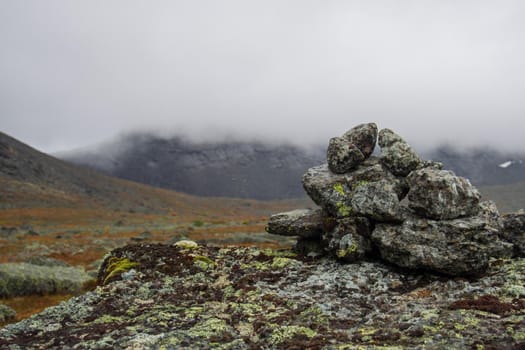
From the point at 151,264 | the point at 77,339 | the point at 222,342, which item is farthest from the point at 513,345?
the point at 151,264

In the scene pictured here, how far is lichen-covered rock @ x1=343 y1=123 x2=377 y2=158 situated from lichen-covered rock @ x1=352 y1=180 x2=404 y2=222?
13.3 ft

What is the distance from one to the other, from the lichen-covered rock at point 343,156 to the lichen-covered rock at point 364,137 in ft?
2.47

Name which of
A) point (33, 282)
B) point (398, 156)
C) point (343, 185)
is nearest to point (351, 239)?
point (343, 185)

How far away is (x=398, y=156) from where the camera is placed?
20.4 meters

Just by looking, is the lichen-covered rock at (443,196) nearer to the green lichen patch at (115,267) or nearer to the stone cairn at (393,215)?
the stone cairn at (393,215)

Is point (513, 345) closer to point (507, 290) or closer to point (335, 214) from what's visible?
point (507, 290)

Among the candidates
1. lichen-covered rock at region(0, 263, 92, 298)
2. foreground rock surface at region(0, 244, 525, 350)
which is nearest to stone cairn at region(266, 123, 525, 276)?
foreground rock surface at region(0, 244, 525, 350)

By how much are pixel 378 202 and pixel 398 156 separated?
12.6 feet

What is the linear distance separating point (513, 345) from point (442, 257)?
20.6ft

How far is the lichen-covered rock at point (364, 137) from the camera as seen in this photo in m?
22.5

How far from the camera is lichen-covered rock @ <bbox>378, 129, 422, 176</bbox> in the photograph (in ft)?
66.5

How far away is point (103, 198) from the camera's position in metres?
195

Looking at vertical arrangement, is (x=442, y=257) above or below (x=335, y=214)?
below

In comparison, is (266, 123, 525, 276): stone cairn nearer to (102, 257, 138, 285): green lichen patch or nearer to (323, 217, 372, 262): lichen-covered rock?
(323, 217, 372, 262): lichen-covered rock
